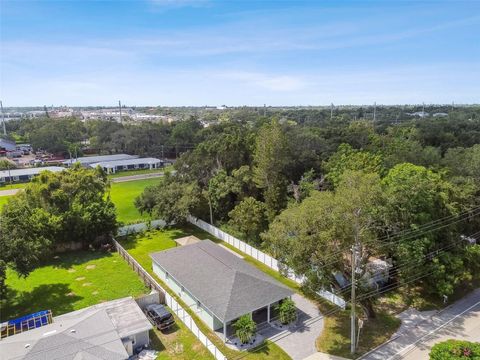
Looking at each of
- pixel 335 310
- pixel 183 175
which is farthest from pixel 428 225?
pixel 183 175

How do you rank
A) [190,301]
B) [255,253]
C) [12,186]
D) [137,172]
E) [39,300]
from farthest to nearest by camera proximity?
[137,172]
[12,186]
[255,253]
[39,300]
[190,301]

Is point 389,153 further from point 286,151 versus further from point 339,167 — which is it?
point 286,151

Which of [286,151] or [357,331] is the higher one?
[286,151]

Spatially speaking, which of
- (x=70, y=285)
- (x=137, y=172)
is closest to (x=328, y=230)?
(x=70, y=285)

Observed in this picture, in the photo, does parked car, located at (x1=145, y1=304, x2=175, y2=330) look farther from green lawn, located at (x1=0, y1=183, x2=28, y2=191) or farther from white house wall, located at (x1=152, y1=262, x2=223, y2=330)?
green lawn, located at (x1=0, y1=183, x2=28, y2=191)

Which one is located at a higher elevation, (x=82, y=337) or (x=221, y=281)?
(x=221, y=281)

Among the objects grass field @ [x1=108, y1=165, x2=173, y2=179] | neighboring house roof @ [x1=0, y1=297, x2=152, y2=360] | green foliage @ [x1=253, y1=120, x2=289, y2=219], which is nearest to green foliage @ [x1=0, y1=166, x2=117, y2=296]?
neighboring house roof @ [x1=0, y1=297, x2=152, y2=360]

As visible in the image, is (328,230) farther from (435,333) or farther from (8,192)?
(8,192)
